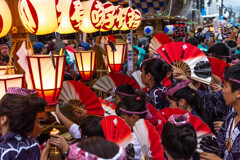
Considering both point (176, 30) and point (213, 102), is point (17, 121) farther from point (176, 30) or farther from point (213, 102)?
point (176, 30)

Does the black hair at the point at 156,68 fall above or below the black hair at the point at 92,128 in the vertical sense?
above

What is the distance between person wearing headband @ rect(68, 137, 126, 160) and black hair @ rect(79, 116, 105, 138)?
4.65 ft

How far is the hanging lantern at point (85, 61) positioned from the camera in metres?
4.90

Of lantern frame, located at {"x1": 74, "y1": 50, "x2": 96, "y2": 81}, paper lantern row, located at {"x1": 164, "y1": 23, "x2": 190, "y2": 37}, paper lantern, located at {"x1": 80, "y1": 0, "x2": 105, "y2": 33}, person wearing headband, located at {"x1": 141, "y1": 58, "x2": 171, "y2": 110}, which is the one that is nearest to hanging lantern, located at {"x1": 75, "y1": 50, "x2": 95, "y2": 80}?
lantern frame, located at {"x1": 74, "y1": 50, "x2": 96, "y2": 81}

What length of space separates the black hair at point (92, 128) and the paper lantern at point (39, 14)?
109cm

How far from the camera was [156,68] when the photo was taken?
409 cm

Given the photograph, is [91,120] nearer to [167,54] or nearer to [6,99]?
[6,99]

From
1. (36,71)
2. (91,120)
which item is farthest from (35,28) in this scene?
(91,120)

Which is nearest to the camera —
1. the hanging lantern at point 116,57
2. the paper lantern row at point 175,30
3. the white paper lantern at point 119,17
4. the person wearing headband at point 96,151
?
the person wearing headband at point 96,151

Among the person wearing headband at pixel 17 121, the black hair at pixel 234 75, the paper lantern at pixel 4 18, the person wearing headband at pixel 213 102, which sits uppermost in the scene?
the paper lantern at pixel 4 18

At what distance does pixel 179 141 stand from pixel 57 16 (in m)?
1.80

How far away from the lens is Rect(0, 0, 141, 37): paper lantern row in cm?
265

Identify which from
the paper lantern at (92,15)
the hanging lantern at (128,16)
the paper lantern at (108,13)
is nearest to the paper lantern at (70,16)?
the paper lantern at (92,15)

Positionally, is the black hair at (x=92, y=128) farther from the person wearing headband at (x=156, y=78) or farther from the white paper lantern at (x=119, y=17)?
the white paper lantern at (x=119, y=17)
